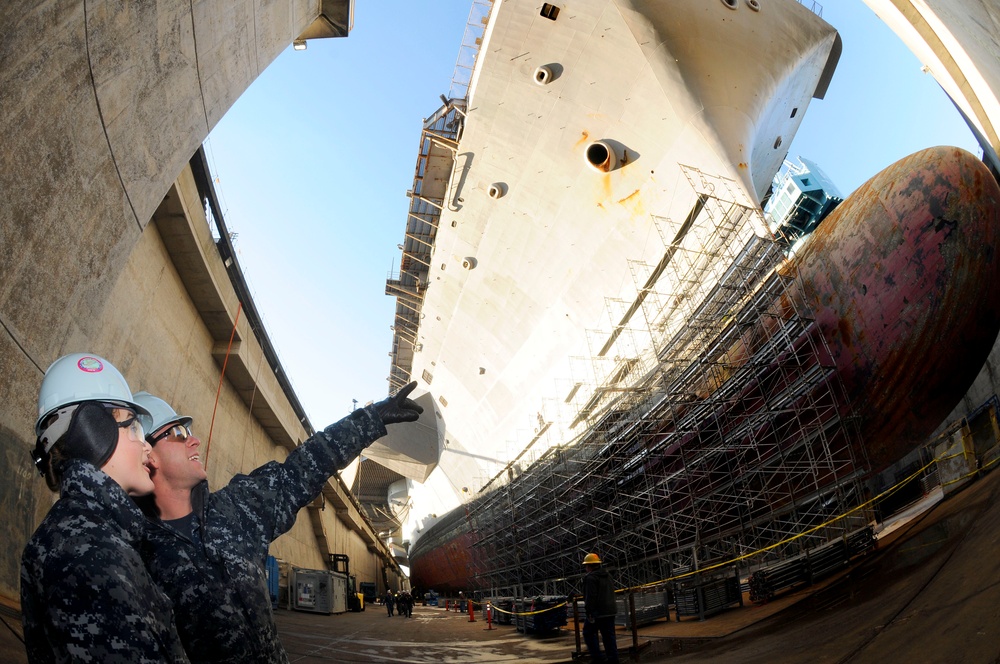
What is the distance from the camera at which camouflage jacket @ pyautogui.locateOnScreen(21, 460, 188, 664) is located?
3.72ft

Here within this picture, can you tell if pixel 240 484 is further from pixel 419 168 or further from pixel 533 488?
pixel 419 168

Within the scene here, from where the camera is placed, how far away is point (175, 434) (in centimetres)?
177

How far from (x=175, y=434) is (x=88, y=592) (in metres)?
0.68

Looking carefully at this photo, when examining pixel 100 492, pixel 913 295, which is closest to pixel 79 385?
pixel 100 492

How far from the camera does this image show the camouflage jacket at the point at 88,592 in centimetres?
113

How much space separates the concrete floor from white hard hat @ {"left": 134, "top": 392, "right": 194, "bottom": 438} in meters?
1.24

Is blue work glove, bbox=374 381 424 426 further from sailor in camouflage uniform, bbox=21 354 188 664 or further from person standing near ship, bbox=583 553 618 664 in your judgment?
person standing near ship, bbox=583 553 618 664

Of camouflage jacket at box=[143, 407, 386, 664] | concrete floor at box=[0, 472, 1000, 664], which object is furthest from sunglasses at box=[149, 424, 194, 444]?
concrete floor at box=[0, 472, 1000, 664]

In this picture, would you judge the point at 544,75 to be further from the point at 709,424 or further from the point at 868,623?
the point at 868,623

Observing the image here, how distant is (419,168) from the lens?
14594 millimetres

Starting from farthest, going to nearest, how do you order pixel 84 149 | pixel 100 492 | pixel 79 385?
pixel 84 149 < pixel 79 385 < pixel 100 492

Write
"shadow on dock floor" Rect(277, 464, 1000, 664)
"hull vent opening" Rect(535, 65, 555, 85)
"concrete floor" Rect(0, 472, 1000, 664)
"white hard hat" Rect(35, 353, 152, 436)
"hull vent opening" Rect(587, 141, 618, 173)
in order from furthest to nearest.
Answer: "hull vent opening" Rect(535, 65, 555, 85), "hull vent opening" Rect(587, 141, 618, 173), "shadow on dock floor" Rect(277, 464, 1000, 664), "concrete floor" Rect(0, 472, 1000, 664), "white hard hat" Rect(35, 353, 152, 436)

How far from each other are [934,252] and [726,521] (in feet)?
15.8

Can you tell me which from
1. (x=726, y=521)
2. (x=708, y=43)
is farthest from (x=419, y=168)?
(x=726, y=521)
